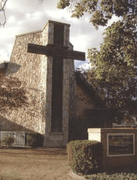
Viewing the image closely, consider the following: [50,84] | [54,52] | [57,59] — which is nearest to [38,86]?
[50,84]

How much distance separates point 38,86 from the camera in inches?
784

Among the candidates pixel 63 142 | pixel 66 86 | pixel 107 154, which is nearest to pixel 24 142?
pixel 63 142

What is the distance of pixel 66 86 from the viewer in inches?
751

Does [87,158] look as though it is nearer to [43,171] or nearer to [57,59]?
[43,171]

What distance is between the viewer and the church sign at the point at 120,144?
9.79 metres

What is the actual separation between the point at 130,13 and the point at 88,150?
7059mm

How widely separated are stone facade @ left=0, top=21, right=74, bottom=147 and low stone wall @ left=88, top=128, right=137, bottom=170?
26.5 ft

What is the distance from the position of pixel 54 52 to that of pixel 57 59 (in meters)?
0.60

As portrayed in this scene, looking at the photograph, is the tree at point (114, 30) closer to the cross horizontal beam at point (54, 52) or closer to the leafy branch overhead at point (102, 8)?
the leafy branch overhead at point (102, 8)

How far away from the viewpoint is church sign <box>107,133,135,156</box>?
979 cm

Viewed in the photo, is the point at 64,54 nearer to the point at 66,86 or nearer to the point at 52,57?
the point at 52,57

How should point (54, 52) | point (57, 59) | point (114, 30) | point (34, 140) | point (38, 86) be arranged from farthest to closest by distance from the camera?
point (38, 86) < point (57, 59) < point (54, 52) < point (34, 140) < point (114, 30)

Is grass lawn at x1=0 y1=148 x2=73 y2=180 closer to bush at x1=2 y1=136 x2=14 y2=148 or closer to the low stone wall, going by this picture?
the low stone wall

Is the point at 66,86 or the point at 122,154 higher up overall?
the point at 66,86
